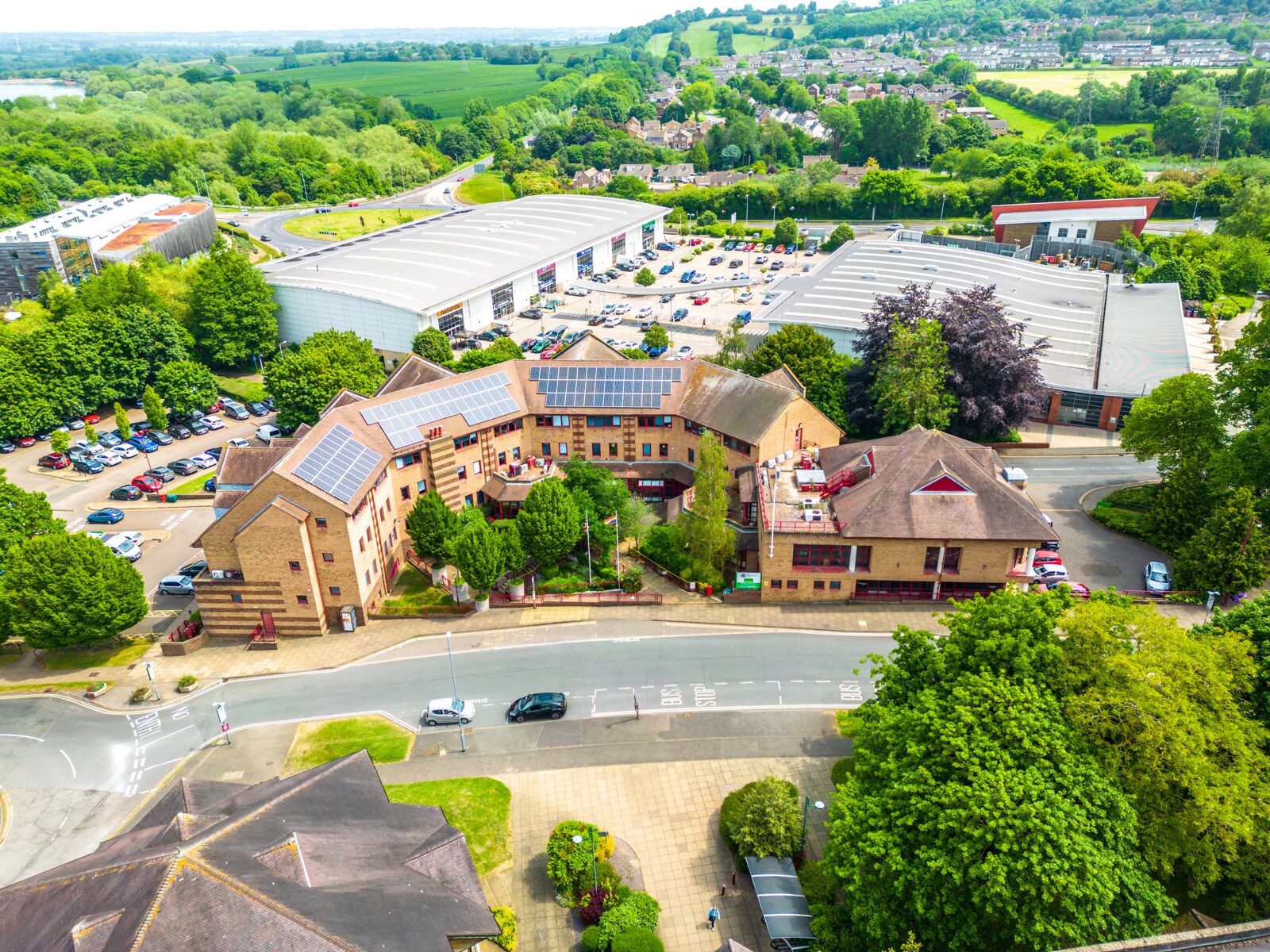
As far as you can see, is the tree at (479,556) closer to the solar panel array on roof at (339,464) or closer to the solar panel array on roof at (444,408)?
the solar panel array on roof at (339,464)

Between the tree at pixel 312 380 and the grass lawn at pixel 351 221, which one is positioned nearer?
the tree at pixel 312 380

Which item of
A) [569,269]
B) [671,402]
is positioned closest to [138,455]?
[671,402]

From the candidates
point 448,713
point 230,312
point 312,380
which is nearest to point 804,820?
point 448,713

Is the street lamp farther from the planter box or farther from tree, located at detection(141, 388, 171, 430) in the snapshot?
tree, located at detection(141, 388, 171, 430)

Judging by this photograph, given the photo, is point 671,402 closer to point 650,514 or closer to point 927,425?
point 650,514

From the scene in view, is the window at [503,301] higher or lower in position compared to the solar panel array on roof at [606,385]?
lower

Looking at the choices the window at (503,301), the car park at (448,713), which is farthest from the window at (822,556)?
the window at (503,301)

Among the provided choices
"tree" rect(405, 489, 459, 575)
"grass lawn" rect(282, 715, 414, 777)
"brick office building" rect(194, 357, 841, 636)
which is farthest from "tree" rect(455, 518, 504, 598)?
"grass lawn" rect(282, 715, 414, 777)
